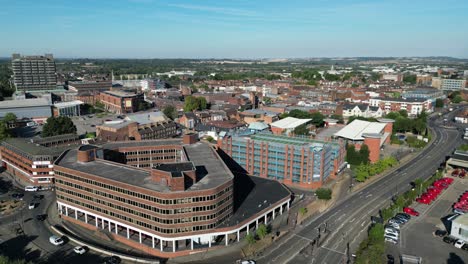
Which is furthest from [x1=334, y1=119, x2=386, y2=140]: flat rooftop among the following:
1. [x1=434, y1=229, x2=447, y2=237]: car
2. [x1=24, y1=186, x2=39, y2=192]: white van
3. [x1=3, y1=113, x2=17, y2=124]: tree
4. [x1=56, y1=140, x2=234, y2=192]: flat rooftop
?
[x1=3, y1=113, x2=17, y2=124]: tree

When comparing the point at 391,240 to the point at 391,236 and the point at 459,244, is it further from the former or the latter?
the point at 459,244

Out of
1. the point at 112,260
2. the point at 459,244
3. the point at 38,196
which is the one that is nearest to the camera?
the point at 112,260

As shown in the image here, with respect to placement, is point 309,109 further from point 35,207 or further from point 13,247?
point 13,247

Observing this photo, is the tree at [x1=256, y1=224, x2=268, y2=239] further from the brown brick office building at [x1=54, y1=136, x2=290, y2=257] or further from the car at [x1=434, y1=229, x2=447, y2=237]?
the car at [x1=434, y1=229, x2=447, y2=237]

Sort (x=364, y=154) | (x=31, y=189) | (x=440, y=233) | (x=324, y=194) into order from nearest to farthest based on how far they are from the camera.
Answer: (x=440, y=233) → (x=324, y=194) → (x=31, y=189) → (x=364, y=154)

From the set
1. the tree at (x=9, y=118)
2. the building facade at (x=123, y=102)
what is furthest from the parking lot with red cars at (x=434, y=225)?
the building facade at (x=123, y=102)

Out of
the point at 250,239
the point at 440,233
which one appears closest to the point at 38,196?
the point at 250,239

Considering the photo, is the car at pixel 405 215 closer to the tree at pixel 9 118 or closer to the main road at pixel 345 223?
the main road at pixel 345 223
